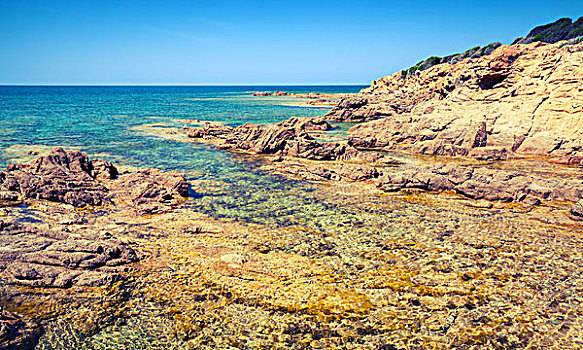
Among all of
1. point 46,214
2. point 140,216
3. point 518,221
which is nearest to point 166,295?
point 140,216

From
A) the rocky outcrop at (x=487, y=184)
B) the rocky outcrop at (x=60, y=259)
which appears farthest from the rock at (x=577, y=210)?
the rocky outcrop at (x=60, y=259)

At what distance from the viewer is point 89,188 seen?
18.8m

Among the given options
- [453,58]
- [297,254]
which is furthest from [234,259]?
[453,58]

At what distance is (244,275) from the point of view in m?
11.1

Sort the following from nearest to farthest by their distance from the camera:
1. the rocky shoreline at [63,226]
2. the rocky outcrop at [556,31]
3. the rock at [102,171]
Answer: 1. the rocky shoreline at [63,226]
2. the rock at [102,171]
3. the rocky outcrop at [556,31]

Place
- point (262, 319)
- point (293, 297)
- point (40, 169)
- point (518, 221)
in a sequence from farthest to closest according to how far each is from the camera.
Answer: point (40, 169) → point (518, 221) → point (293, 297) → point (262, 319)

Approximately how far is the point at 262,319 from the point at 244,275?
222 centimetres

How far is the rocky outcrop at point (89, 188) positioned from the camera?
17844 millimetres

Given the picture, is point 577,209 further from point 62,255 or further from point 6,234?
point 6,234

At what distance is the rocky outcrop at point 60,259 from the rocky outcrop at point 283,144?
68.3 feet

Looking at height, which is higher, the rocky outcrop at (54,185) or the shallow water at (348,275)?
the rocky outcrop at (54,185)

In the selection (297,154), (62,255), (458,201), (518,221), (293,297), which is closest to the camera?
(293,297)

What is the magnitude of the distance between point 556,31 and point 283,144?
87.5 meters

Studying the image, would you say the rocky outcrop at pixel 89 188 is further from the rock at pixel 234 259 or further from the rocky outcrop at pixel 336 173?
the rocky outcrop at pixel 336 173
